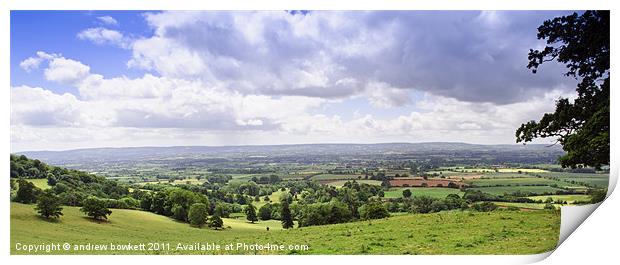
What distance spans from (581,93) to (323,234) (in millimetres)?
5967

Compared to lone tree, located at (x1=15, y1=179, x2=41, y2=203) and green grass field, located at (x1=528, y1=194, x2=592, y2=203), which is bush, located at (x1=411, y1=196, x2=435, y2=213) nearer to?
green grass field, located at (x1=528, y1=194, x2=592, y2=203)

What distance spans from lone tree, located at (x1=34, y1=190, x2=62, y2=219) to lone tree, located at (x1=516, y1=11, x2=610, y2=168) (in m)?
9.42

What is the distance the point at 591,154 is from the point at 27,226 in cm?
1109

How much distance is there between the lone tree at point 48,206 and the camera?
10770 mm

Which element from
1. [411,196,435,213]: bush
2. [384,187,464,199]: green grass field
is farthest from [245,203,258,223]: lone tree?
[411,196,435,213]: bush

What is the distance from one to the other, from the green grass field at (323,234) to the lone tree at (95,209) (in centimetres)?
13

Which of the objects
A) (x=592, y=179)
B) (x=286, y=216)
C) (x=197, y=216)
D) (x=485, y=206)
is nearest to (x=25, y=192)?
(x=197, y=216)

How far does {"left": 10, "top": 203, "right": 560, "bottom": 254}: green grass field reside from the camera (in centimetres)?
1057

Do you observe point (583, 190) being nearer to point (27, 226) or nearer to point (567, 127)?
point (567, 127)

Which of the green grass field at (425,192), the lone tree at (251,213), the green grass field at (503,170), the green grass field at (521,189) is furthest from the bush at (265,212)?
the green grass field at (521,189)

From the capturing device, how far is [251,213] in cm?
1160

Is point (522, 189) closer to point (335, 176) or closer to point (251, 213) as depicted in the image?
point (335, 176)
